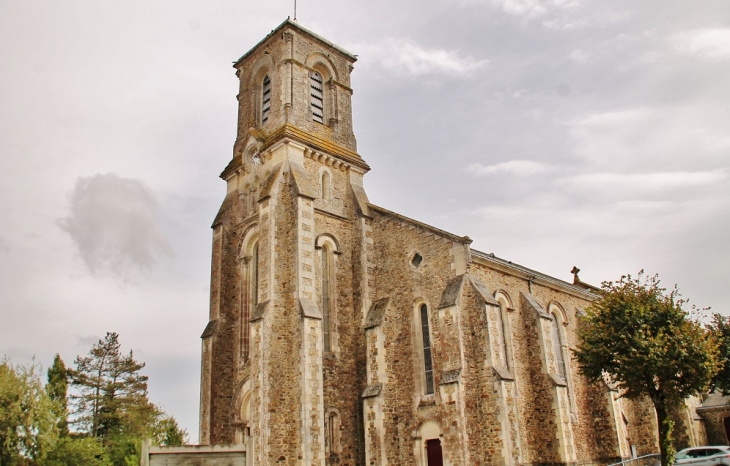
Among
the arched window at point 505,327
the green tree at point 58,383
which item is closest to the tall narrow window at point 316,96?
the arched window at point 505,327

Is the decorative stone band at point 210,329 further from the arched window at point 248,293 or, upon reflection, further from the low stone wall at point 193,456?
the low stone wall at point 193,456

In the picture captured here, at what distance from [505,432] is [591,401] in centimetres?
1039

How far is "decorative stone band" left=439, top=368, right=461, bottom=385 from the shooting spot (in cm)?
2206

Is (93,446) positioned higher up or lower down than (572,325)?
lower down

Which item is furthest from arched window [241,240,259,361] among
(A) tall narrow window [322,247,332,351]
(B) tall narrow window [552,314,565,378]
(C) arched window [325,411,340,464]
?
(B) tall narrow window [552,314,565,378]

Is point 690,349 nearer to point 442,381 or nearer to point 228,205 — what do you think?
point 442,381

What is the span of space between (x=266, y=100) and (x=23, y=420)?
2052cm

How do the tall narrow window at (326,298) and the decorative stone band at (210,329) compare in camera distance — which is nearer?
the tall narrow window at (326,298)

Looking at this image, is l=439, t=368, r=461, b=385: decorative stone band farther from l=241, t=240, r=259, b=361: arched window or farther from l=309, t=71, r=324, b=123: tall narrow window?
l=309, t=71, r=324, b=123: tall narrow window

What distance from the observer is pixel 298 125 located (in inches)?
1146

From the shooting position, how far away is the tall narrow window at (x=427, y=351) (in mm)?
24344

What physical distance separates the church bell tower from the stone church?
7 cm

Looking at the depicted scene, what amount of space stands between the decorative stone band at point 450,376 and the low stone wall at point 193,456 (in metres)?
12.0

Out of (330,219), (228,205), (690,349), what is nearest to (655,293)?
(690,349)
